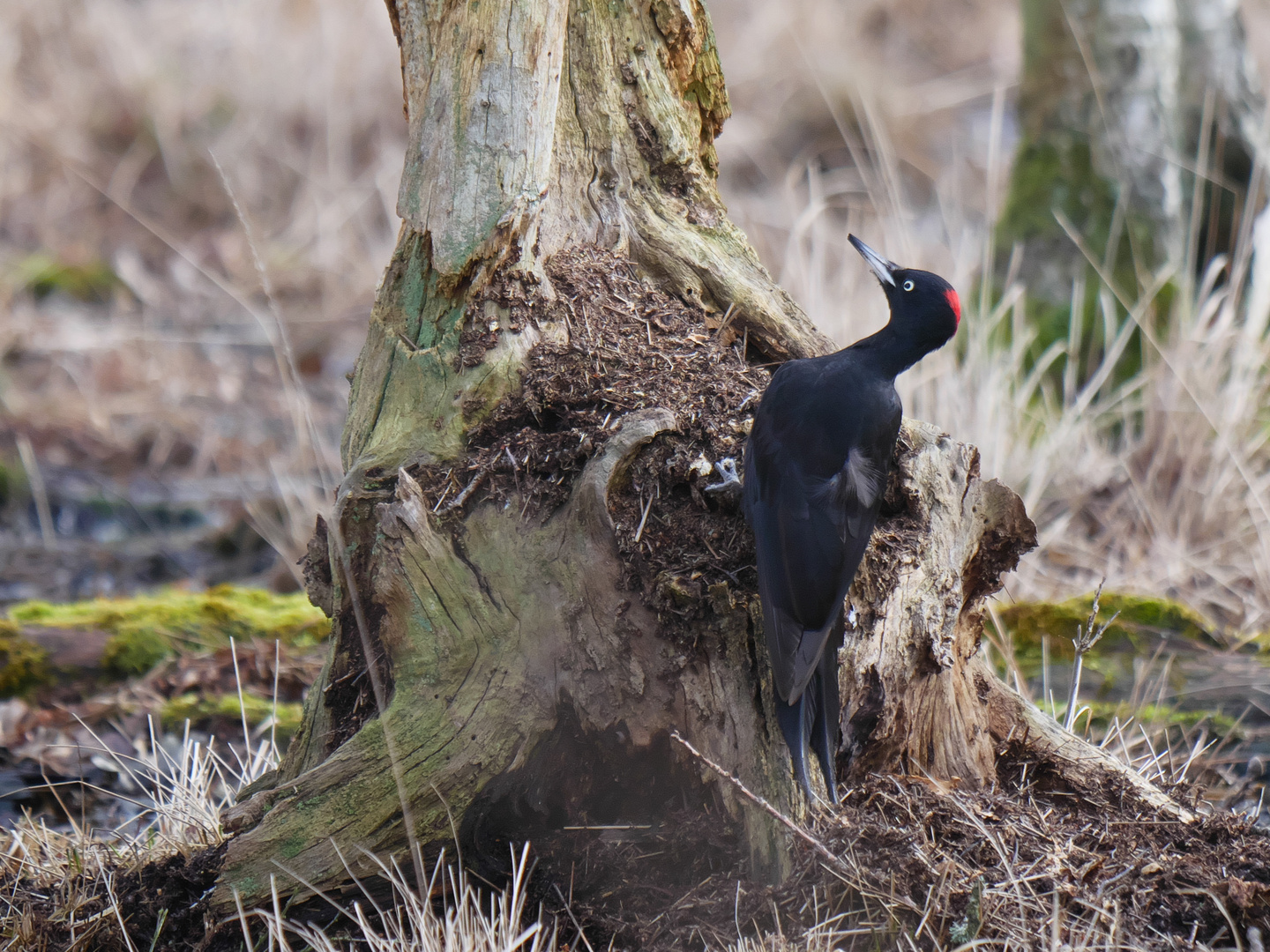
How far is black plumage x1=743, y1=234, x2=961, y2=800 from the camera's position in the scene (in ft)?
6.42

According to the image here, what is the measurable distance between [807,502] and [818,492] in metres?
0.05

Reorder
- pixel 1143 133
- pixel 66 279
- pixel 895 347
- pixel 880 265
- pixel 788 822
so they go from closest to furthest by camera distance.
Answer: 1. pixel 788 822
2. pixel 895 347
3. pixel 880 265
4. pixel 1143 133
5. pixel 66 279

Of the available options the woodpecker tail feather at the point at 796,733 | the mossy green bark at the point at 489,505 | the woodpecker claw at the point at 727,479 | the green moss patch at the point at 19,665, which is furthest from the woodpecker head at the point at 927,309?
the green moss patch at the point at 19,665

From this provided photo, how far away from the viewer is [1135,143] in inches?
189

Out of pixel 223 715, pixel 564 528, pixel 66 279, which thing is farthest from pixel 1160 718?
pixel 66 279

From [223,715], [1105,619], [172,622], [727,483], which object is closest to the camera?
[727,483]

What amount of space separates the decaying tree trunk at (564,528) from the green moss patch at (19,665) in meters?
1.55

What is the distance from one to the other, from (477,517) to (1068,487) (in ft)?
9.43

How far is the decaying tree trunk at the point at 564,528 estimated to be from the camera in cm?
203

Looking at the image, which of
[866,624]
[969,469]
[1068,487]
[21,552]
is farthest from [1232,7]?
[21,552]

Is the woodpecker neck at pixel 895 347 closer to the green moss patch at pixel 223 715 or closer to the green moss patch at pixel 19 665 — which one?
the green moss patch at pixel 223 715

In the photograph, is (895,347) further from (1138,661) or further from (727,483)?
(1138,661)

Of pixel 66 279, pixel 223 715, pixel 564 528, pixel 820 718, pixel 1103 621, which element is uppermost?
pixel 564 528

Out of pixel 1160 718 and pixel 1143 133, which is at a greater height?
pixel 1143 133
